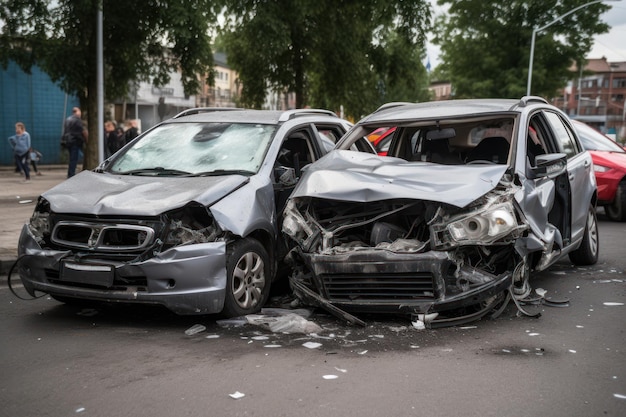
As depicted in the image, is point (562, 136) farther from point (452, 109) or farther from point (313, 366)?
point (313, 366)

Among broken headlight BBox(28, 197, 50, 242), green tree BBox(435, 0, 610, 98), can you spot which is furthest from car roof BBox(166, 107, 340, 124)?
green tree BBox(435, 0, 610, 98)

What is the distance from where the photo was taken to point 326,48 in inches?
979

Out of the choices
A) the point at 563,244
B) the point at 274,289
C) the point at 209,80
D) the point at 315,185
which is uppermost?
the point at 209,80

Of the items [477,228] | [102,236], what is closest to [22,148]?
[102,236]

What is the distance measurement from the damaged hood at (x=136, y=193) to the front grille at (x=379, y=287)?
1.13m

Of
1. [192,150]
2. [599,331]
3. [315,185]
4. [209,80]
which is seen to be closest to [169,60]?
[209,80]

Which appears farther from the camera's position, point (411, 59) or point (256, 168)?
point (411, 59)

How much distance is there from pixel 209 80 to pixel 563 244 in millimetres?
14271

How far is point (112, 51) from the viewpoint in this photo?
18.7 metres

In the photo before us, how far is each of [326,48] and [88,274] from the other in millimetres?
20260

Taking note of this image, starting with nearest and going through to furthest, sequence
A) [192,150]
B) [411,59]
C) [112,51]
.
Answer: [192,150], [112,51], [411,59]

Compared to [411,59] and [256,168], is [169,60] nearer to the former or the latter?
[411,59]

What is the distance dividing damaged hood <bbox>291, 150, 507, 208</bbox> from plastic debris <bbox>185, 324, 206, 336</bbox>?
1.26 meters

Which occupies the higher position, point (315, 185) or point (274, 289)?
point (315, 185)
